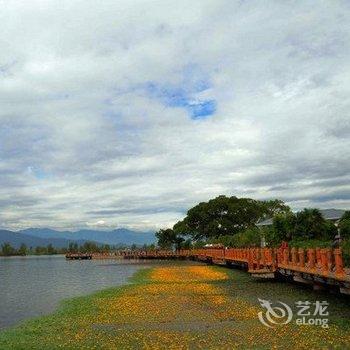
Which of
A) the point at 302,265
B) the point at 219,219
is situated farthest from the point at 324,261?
the point at 219,219

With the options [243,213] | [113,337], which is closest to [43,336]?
[113,337]

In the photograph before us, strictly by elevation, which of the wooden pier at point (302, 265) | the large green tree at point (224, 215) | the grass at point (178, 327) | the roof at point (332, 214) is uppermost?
the large green tree at point (224, 215)

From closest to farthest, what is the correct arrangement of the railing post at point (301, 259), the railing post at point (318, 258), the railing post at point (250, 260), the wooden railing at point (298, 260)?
the wooden railing at point (298, 260) < the railing post at point (318, 258) < the railing post at point (301, 259) < the railing post at point (250, 260)

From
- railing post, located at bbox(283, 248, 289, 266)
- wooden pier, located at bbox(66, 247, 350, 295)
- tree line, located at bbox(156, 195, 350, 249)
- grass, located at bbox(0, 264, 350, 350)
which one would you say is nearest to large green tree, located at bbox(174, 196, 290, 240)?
tree line, located at bbox(156, 195, 350, 249)

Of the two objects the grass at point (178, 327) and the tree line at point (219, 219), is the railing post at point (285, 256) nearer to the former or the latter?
the grass at point (178, 327)

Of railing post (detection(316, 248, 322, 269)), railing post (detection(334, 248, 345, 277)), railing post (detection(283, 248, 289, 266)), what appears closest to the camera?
railing post (detection(334, 248, 345, 277))

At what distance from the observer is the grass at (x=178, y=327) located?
14.4m

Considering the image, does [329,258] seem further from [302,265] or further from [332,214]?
[332,214]

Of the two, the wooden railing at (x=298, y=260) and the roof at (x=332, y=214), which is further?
the roof at (x=332, y=214)

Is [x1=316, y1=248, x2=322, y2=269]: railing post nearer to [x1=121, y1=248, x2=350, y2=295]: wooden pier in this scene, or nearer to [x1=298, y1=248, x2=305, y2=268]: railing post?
[x1=121, y1=248, x2=350, y2=295]: wooden pier

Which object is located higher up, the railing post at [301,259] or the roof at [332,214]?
the roof at [332,214]

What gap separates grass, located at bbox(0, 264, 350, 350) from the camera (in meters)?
14.4

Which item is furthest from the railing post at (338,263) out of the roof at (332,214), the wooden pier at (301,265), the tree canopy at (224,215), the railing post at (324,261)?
the tree canopy at (224,215)

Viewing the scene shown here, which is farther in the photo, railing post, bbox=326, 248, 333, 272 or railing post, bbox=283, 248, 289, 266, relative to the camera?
railing post, bbox=283, 248, 289, 266
